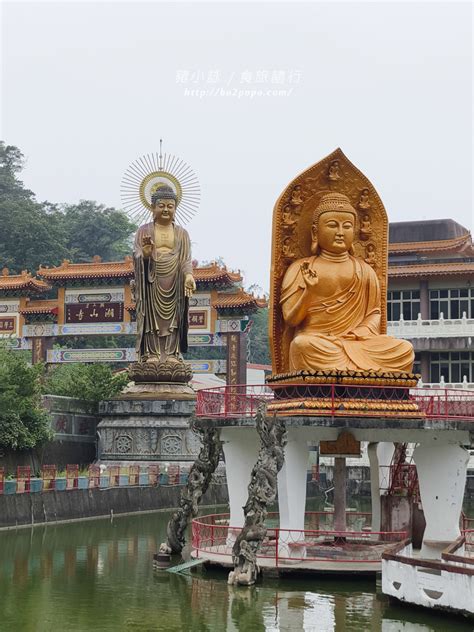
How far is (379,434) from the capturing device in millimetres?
16859

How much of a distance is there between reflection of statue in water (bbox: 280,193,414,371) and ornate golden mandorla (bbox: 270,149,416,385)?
2 centimetres

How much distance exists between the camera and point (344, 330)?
1812cm

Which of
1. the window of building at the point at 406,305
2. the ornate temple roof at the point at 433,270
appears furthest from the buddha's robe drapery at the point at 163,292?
the window of building at the point at 406,305

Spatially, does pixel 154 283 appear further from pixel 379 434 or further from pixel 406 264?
pixel 379 434

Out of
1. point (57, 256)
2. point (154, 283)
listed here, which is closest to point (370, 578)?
point (154, 283)

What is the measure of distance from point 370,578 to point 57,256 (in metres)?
57.6

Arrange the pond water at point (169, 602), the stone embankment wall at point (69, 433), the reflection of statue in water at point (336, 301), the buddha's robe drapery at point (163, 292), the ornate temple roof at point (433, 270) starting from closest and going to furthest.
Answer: the pond water at point (169, 602)
the reflection of statue in water at point (336, 301)
the stone embankment wall at point (69, 433)
the buddha's robe drapery at point (163, 292)
the ornate temple roof at point (433, 270)

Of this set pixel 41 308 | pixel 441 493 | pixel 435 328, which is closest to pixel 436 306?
pixel 435 328

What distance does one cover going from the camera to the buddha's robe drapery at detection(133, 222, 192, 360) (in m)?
35.4

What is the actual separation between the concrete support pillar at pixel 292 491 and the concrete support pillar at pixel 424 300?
25.9 m

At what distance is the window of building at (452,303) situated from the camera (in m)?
41.4

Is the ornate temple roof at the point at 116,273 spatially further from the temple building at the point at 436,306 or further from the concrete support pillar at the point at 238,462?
the concrete support pillar at the point at 238,462

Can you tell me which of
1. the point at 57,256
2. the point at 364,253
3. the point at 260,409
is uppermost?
the point at 57,256

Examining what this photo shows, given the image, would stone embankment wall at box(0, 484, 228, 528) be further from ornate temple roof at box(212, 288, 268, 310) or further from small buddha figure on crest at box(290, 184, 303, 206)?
ornate temple roof at box(212, 288, 268, 310)
